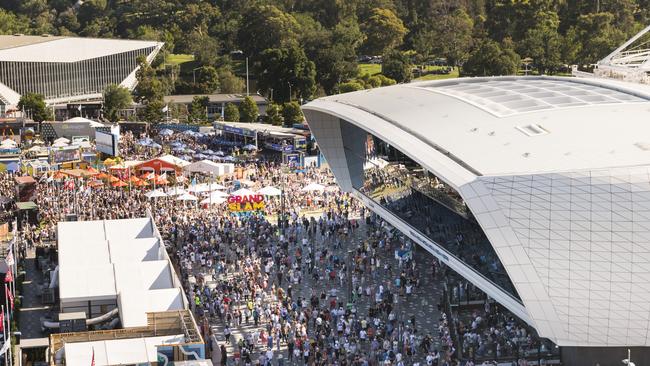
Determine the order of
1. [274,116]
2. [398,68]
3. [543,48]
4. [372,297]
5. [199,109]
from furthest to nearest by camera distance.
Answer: [543,48]
[398,68]
[199,109]
[274,116]
[372,297]

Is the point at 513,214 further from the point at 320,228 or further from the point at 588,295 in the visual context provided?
the point at 320,228

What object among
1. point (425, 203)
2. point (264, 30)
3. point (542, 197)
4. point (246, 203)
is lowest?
point (246, 203)

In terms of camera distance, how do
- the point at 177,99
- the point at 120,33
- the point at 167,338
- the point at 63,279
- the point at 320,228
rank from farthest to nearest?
the point at 120,33
the point at 177,99
the point at 320,228
the point at 63,279
the point at 167,338

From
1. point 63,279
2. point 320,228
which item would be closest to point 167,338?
point 63,279

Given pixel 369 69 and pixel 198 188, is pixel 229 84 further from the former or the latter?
pixel 198 188

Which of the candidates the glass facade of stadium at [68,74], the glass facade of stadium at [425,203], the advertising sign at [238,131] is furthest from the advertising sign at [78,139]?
the glass facade of stadium at [425,203]

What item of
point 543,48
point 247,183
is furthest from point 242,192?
point 543,48

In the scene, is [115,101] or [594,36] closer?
[115,101]

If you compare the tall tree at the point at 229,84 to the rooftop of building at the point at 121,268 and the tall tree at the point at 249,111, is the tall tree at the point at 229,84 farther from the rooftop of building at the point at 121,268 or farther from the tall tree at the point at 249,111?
the rooftop of building at the point at 121,268
